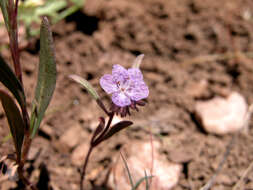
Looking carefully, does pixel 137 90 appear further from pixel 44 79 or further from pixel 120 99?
pixel 44 79

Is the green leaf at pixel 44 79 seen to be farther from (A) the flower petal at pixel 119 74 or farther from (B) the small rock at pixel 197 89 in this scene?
(B) the small rock at pixel 197 89

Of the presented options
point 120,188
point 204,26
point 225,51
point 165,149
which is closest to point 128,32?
point 204,26

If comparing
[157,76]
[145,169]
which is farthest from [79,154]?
[157,76]

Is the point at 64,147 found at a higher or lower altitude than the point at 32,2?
lower

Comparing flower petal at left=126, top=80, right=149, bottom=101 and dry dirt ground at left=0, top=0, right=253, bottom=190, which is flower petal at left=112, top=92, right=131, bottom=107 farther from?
dry dirt ground at left=0, top=0, right=253, bottom=190

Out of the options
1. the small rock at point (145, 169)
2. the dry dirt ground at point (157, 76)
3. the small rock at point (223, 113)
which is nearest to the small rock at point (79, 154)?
the dry dirt ground at point (157, 76)

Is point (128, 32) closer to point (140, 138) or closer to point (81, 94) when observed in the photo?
point (81, 94)

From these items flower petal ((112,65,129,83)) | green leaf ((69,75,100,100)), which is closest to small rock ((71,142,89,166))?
green leaf ((69,75,100,100))
